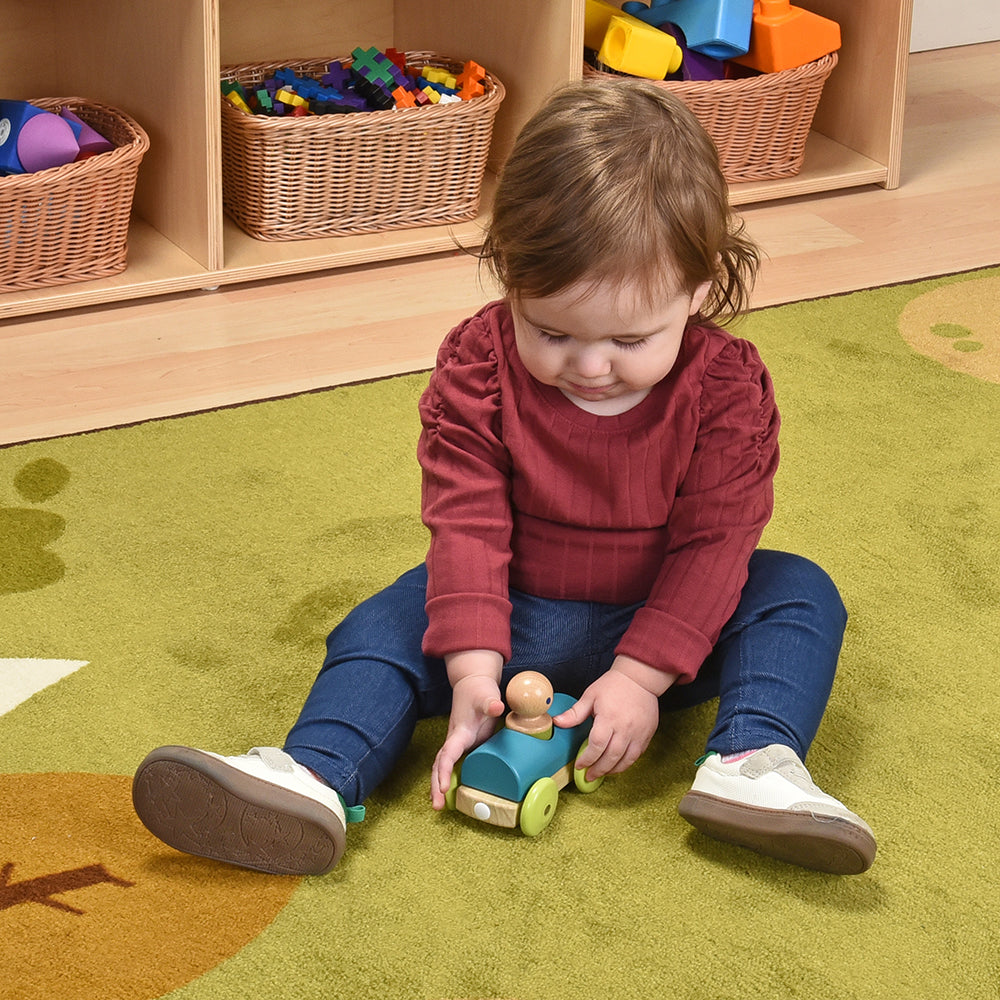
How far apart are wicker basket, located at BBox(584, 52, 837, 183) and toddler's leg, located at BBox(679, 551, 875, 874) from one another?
1065mm

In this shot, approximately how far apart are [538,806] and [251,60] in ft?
4.71

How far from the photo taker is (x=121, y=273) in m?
1.70

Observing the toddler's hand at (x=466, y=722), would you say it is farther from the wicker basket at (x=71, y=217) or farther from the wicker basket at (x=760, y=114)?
the wicker basket at (x=760, y=114)

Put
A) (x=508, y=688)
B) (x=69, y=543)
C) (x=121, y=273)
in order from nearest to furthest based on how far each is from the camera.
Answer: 1. (x=508, y=688)
2. (x=69, y=543)
3. (x=121, y=273)

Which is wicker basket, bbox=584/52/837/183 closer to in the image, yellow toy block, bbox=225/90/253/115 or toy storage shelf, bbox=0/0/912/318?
toy storage shelf, bbox=0/0/912/318

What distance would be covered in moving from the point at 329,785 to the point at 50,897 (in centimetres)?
18

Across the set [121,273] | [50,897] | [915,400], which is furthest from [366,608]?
[121,273]

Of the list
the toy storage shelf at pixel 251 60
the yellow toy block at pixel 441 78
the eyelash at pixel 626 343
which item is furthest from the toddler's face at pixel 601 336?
the yellow toy block at pixel 441 78

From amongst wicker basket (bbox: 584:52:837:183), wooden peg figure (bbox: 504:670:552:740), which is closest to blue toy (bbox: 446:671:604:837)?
wooden peg figure (bbox: 504:670:552:740)

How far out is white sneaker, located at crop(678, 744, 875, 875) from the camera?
80cm

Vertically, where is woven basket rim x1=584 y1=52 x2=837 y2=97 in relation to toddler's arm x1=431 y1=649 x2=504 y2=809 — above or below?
above

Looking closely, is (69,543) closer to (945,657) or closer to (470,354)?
(470,354)

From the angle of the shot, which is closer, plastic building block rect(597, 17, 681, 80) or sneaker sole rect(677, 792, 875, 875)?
sneaker sole rect(677, 792, 875, 875)

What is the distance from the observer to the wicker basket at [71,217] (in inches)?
62.1
